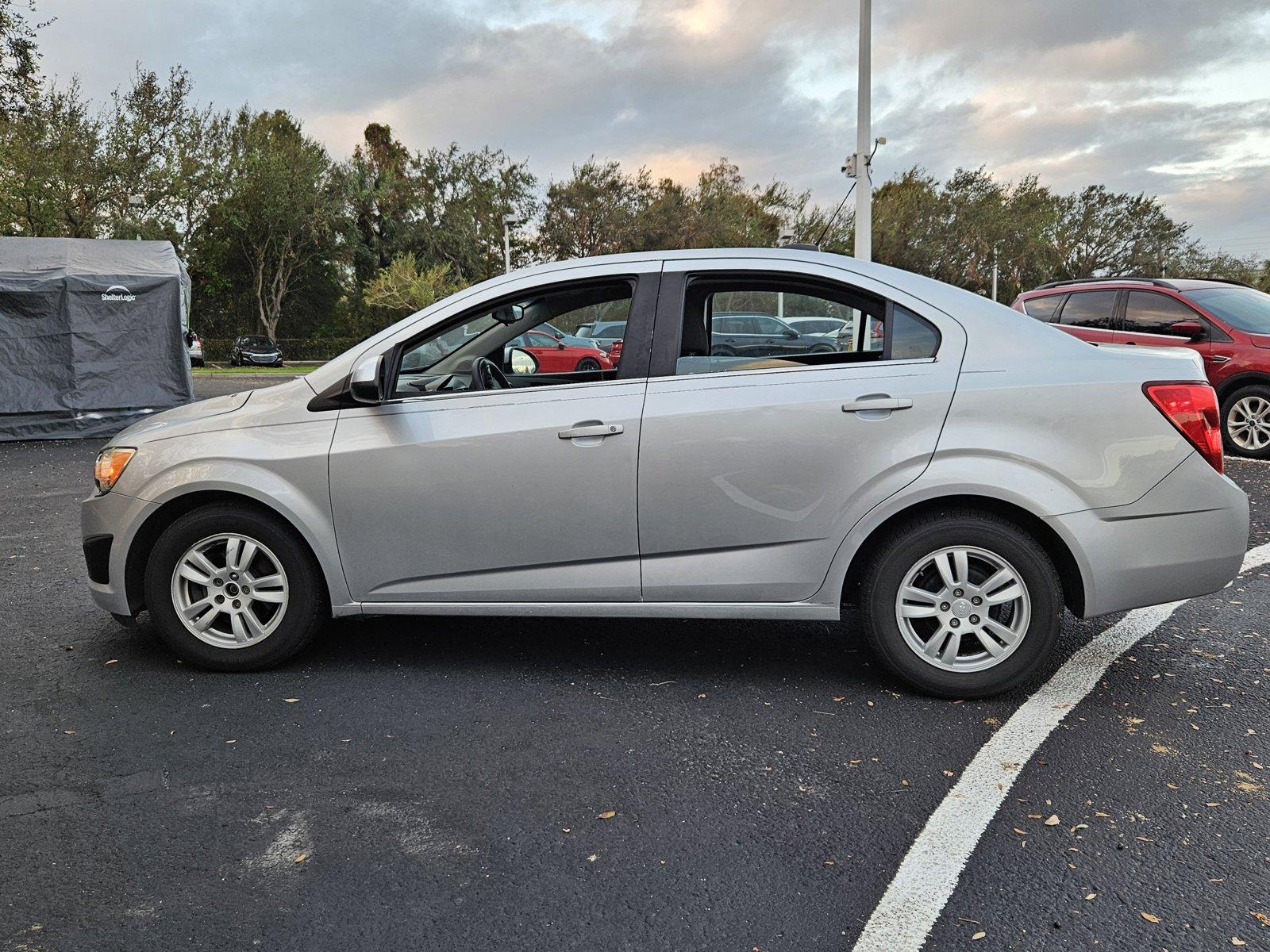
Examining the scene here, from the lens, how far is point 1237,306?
1038cm

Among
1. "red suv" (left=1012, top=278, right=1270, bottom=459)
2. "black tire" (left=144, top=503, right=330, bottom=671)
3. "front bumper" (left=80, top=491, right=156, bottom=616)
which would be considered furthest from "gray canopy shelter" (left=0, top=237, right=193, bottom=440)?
"red suv" (left=1012, top=278, right=1270, bottom=459)

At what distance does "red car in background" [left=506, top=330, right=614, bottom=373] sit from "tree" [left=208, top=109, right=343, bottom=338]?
44946 mm

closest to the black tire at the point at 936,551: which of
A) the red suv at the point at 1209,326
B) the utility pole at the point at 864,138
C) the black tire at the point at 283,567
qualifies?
the black tire at the point at 283,567

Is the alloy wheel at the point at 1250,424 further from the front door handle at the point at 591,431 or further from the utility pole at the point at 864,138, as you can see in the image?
the front door handle at the point at 591,431

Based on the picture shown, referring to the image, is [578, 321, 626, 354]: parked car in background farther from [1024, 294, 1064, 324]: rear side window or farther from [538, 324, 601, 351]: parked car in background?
[1024, 294, 1064, 324]: rear side window

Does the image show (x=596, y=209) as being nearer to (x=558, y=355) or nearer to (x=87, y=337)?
(x=87, y=337)

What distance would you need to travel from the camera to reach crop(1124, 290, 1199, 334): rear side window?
1027cm

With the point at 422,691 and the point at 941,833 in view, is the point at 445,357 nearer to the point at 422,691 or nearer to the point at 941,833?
the point at 422,691

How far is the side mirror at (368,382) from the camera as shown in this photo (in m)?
4.04

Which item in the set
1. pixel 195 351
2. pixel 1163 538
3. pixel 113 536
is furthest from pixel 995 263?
pixel 113 536

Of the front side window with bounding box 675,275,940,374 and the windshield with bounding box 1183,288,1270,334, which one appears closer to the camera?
the front side window with bounding box 675,275,940,374

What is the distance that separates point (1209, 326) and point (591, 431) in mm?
8764

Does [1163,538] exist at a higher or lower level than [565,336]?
lower

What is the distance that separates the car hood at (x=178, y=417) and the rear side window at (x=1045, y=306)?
374 inches
